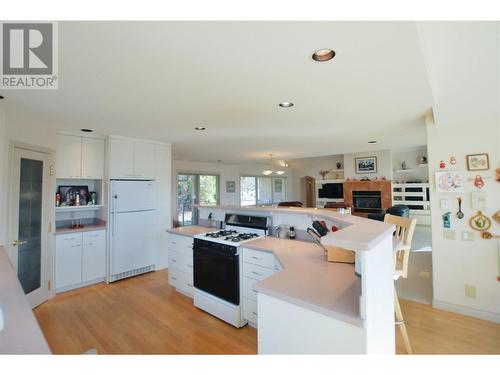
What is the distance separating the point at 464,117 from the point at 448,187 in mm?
754

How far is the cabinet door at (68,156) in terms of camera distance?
11.4 ft

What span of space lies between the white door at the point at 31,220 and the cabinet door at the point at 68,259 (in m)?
0.16

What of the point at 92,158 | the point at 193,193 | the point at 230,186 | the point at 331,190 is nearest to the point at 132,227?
the point at 92,158

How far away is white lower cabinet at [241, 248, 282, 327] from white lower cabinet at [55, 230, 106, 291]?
98.2 inches

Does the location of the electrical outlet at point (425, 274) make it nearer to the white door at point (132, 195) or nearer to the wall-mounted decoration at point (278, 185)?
the white door at point (132, 195)

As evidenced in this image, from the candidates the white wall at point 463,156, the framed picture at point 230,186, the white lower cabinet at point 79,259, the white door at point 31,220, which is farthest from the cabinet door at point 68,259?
the framed picture at point 230,186

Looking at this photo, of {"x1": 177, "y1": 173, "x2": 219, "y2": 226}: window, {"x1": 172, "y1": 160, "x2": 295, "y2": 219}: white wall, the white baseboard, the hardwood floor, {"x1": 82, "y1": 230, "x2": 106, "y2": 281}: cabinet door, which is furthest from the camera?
{"x1": 177, "y1": 173, "x2": 219, "y2": 226}: window

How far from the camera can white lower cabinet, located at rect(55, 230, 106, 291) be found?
3.38 meters

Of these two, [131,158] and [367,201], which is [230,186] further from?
[131,158]

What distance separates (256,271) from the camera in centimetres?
242

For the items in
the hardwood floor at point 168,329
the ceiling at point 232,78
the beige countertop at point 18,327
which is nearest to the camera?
the beige countertop at point 18,327

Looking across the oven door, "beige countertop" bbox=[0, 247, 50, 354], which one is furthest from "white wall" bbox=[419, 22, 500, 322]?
"beige countertop" bbox=[0, 247, 50, 354]

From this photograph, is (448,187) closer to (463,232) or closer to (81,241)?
(463,232)

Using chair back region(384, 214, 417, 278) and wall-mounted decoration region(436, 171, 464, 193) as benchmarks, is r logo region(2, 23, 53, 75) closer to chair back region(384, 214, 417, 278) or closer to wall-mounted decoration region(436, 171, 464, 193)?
chair back region(384, 214, 417, 278)
